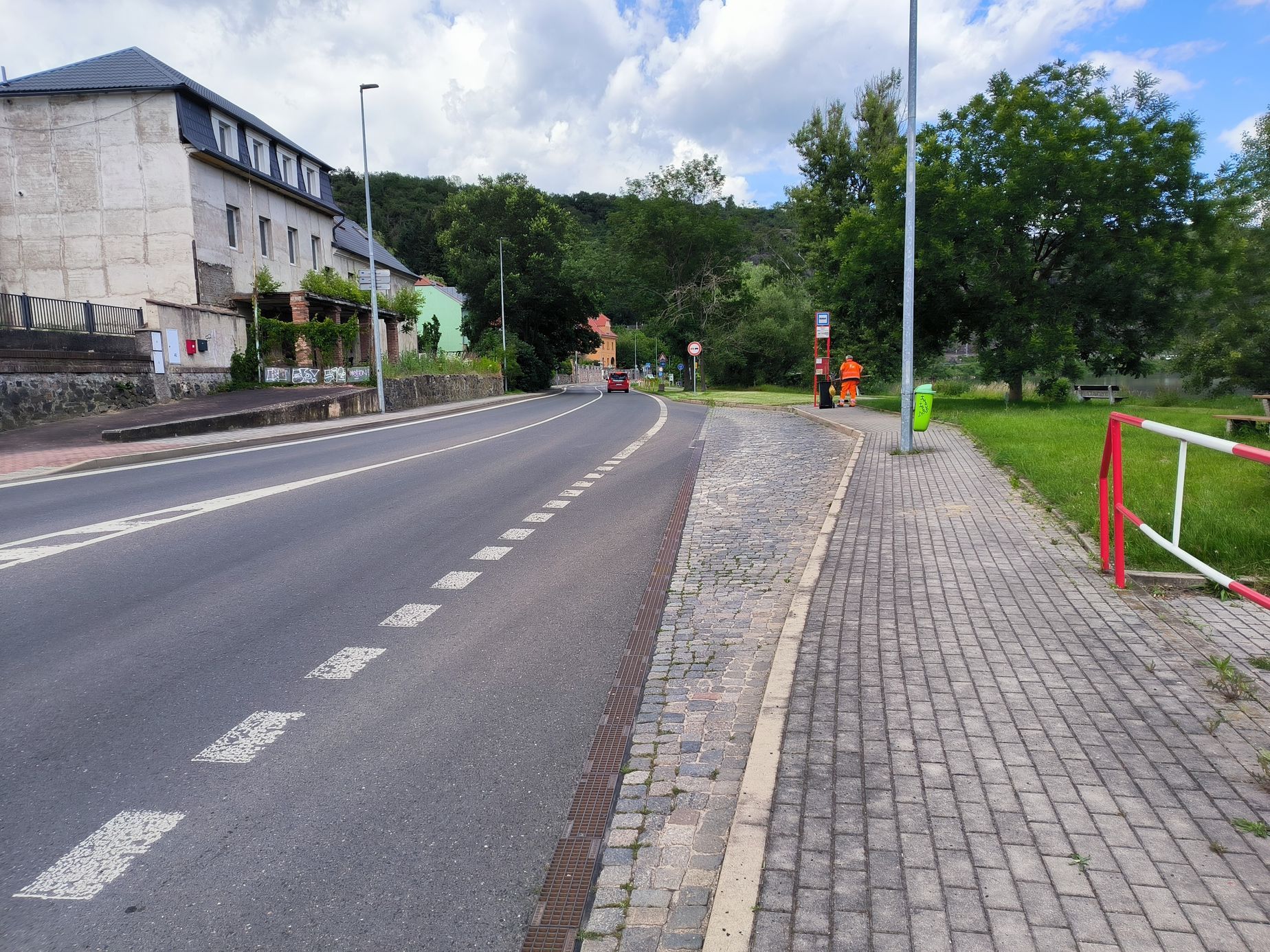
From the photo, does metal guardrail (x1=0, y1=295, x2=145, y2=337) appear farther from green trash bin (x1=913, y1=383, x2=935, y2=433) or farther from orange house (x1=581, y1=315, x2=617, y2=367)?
orange house (x1=581, y1=315, x2=617, y2=367)

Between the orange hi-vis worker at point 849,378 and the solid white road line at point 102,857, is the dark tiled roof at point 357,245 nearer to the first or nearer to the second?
the orange hi-vis worker at point 849,378

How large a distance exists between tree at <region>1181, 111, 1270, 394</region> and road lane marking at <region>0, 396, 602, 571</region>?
30.9 meters

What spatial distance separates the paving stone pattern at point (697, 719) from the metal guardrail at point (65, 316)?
60.7 feet

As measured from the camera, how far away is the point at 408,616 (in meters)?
5.83

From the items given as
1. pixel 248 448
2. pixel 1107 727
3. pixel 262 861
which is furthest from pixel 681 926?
pixel 248 448

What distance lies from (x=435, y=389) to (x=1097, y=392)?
29436 mm

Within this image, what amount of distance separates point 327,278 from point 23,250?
419 inches

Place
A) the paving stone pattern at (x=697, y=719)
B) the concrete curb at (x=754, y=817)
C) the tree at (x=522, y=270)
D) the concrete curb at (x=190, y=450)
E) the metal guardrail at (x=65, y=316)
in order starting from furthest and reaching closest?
the tree at (x=522, y=270) → the metal guardrail at (x=65, y=316) → the concrete curb at (x=190, y=450) → the paving stone pattern at (x=697, y=719) → the concrete curb at (x=754, y=817)

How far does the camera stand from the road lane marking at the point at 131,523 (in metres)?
7.56

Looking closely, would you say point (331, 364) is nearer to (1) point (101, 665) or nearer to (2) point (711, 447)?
(2) point (711, 447)

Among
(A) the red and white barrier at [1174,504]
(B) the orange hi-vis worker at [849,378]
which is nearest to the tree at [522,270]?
(B) the orange hi-vis worker at [849,378]

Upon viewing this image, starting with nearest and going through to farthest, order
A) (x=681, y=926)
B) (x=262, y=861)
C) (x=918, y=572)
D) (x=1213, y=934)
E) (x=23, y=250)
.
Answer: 1. (x=1213, y=934)
2. (x=681, y=926)
3. (x=262, y=861)
4. (x=918, y=572)
5. (x=23, y=250)

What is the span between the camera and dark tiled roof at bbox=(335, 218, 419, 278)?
44094 mm

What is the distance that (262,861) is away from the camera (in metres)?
3.00
